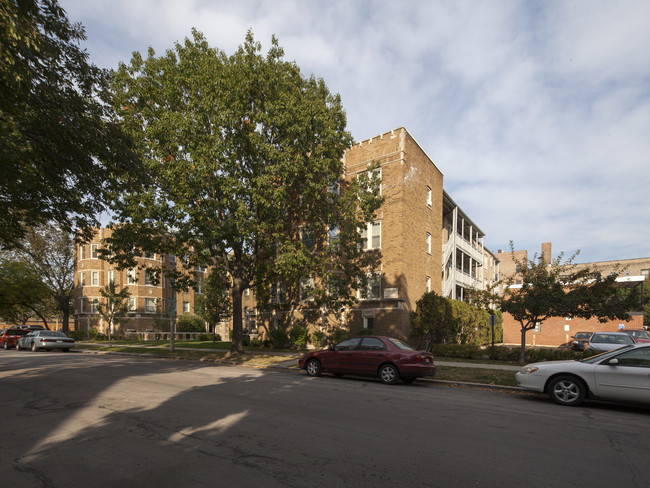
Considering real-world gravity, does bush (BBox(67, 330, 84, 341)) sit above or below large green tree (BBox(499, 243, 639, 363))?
below

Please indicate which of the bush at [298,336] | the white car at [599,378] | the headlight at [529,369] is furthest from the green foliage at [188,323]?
the white car at [599,378]

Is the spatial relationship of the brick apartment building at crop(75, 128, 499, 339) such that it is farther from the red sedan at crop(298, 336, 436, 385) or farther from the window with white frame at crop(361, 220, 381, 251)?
the red sedan at crop(298, 336, 436, 385)

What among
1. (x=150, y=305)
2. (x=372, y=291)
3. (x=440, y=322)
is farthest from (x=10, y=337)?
(x=440, y=322)

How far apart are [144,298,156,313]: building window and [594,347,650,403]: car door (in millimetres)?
44294

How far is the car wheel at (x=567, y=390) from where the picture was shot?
8.50m

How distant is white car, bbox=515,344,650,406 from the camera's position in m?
7.92

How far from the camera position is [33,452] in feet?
17.0

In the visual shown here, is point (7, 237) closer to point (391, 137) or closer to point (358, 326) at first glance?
point (358, 326)

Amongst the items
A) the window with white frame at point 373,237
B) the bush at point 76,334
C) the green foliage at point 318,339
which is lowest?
the bush at point 76,334

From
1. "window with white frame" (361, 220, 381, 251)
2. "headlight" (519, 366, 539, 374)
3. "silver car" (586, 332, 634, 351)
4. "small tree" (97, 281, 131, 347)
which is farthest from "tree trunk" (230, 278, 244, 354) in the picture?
"small tree" (97, 281, 131, 347)

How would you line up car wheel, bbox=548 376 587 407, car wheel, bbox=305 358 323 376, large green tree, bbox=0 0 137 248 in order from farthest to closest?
1. car wheel, bbox=305 358 323 376
2. car wheel, bbox=548 376 587 407
3. large green tree, bbox=0 0 137 248

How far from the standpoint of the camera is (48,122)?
26.4 feet

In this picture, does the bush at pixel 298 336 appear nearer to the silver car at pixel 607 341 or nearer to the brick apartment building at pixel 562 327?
the silver car at pixel 607 341

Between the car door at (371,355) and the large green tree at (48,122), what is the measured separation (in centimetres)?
826
